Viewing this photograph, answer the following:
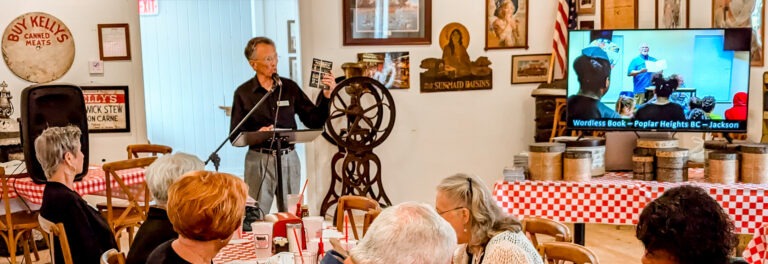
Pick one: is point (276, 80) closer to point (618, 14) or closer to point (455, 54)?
point (455, 54)

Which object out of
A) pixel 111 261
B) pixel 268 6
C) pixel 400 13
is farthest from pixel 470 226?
pixel 268 6

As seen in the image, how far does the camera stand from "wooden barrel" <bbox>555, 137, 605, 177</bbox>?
4273mm

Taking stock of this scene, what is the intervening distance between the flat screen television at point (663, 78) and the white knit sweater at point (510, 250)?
79.1 inches

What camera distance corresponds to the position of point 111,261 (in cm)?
263

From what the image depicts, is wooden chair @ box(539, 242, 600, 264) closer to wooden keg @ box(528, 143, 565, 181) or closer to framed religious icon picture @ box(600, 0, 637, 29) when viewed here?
wooden keg @ box(528, 143, 565, 181)

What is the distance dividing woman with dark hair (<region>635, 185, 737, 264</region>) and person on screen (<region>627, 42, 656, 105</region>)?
2.41 metres

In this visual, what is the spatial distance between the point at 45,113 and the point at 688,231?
12.6 ft

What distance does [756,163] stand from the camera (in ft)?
13.2

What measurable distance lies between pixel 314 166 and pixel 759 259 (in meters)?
3.63

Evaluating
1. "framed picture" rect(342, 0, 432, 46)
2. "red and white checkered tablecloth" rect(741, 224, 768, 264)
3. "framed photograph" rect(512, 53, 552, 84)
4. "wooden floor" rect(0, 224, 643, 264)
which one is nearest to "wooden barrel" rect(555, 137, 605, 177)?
"wooden floor" rect(0, 224, 643, 264)

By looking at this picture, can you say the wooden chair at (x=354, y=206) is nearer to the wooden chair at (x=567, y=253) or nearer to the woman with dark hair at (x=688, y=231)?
the wooden chair at (x=567, y=253)

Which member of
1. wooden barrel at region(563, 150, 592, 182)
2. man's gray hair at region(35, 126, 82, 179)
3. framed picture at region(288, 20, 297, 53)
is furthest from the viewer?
framed picture at region(288, 20, 297, 53)

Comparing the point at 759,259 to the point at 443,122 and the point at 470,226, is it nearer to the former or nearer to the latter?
the point at 470,226

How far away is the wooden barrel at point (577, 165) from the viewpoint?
4133 mm
